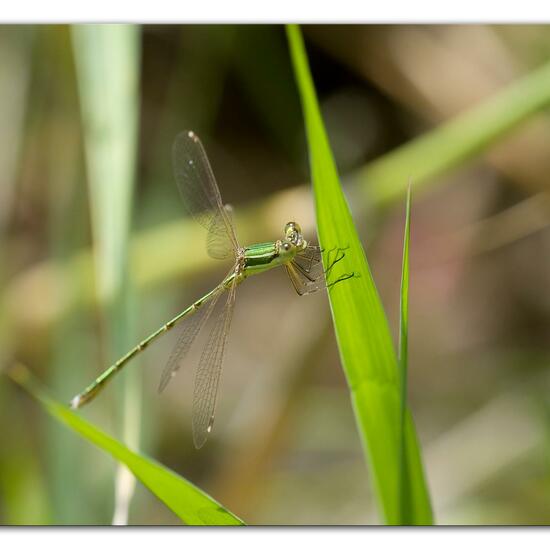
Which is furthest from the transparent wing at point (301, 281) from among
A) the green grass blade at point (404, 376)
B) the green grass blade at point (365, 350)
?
the green grass blade at point (404, 376)

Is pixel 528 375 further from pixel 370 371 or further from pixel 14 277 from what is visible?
pixel 14 277

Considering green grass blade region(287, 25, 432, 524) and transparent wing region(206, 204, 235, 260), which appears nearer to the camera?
green grass blade region(287, 25, 432, 524)

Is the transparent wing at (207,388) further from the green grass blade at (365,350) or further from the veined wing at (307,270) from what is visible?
the green grass blade at (365,350)

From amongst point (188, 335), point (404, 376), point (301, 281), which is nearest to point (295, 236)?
point (301, 281)

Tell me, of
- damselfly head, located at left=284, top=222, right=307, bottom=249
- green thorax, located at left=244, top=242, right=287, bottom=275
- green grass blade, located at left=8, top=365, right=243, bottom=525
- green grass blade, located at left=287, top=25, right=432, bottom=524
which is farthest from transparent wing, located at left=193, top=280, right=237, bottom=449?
green grass blade, located at left=287, top=25, right=432, bottom=524

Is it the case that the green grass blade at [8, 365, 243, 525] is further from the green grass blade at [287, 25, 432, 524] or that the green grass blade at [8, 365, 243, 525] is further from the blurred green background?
the blurred green background
